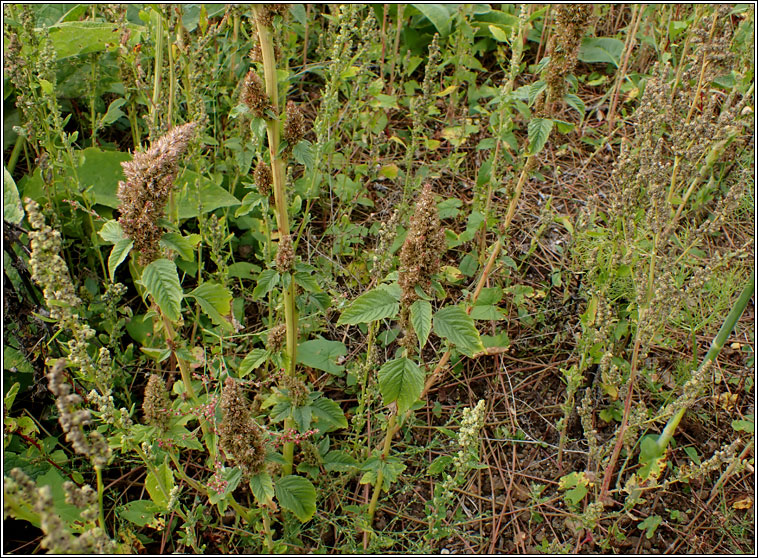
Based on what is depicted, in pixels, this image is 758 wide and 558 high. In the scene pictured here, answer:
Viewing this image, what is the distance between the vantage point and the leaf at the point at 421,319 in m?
1.58

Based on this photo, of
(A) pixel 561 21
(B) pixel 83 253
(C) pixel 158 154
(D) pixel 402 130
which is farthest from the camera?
(D) pixel 402 130

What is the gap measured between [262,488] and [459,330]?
0.72 m

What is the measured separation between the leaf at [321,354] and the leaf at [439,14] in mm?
2371

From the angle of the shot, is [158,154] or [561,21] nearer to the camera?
[158,154]

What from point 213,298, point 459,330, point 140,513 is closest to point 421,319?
point 459,330

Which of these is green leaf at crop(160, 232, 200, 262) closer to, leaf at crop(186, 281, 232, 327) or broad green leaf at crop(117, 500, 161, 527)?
leaf at crop(186, 281, 232, 327)

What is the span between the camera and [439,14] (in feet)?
12.8

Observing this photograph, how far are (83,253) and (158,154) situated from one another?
171cm

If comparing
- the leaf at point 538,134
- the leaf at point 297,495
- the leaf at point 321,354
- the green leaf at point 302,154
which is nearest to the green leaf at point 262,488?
the leaf at point 297,495

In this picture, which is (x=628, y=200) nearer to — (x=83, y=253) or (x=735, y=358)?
(x=735, y=358)

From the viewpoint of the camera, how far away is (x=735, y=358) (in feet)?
9.62

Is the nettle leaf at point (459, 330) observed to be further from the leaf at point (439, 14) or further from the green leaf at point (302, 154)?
the leaf at point (439, 14)

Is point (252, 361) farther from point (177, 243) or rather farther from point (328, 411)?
point (177, 243)

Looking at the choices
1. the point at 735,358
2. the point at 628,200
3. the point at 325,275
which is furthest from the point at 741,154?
the point at 325,275
